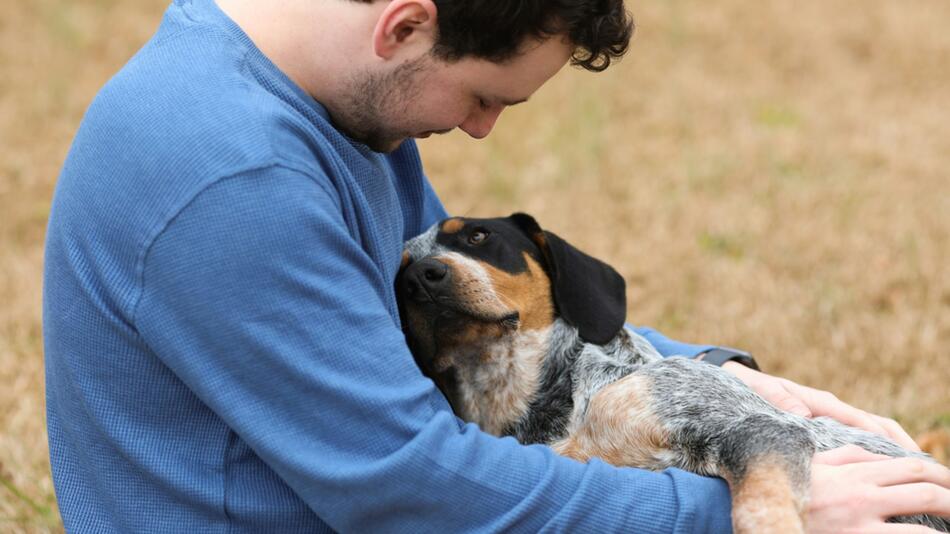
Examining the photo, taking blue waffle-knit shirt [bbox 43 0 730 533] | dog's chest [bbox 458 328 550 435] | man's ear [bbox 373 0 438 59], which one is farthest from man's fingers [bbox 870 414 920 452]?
man's ear [bbox 373 0 438 59]

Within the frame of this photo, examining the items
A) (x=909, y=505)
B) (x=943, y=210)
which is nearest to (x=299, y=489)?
(x=909, y=505)

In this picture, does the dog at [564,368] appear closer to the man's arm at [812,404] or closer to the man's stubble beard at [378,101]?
the man's arm at [812,404]

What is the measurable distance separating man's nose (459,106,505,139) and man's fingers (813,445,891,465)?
1108mm

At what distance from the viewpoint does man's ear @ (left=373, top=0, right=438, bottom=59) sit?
225cm

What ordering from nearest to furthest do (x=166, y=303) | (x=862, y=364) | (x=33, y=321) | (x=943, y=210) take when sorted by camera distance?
(x=166, y=303) < (x=862, y=364) < (x=33, y=321) < (x=943, y=210)

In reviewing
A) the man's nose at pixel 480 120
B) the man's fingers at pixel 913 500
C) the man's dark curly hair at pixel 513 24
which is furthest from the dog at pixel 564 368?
the man's dark curly hair at pixel 513 24

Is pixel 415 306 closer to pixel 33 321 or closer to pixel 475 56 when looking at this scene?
pixel 475 56

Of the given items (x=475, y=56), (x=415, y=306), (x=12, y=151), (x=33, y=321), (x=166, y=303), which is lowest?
(x=12, y=151)

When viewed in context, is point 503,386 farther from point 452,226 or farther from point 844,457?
point 844,457

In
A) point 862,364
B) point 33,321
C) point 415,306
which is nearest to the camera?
point 415,306

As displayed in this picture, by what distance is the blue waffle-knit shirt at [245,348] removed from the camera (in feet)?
6.72

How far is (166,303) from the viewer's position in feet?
6.78

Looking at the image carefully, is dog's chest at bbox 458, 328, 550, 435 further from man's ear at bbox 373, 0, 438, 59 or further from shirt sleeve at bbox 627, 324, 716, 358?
man's ear at bbox 373, 0, 438, 59

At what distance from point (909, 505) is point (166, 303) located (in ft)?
5.46
